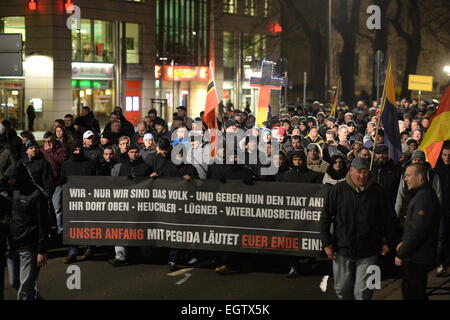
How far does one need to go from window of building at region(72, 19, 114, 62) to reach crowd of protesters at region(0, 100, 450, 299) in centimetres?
2722

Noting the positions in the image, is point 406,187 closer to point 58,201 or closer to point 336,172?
point 336,172

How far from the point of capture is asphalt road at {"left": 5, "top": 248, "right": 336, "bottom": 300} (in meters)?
9.18

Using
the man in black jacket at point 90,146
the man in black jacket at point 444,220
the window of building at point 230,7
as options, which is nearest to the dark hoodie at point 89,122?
the man in black jacket at point 90,146

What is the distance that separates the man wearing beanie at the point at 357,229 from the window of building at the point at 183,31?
46.4 metres

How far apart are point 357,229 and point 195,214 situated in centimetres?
358

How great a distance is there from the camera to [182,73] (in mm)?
54781

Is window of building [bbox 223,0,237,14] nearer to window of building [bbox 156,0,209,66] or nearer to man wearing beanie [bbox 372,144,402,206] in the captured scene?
window of building [bbox 156,0,209,66]

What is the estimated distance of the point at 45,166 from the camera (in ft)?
37.9

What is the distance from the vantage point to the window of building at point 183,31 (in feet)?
175

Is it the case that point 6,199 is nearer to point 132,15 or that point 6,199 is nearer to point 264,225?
point 264,225

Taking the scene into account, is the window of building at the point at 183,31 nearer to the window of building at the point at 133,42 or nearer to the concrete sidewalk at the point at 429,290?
the window of building at the point at 133,42

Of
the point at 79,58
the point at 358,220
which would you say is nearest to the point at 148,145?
the point at 358,220
